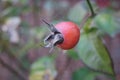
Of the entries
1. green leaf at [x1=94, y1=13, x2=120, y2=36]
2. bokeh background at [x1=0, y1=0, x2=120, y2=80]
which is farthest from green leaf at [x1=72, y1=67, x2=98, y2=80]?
green leaf at [x1=94, y1=13, x2=120, y2=36]

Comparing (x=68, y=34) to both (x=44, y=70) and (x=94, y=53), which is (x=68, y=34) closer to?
(x=94, y=53)

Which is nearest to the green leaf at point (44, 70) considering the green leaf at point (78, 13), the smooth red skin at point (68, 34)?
the green leaf at point (78, 13)

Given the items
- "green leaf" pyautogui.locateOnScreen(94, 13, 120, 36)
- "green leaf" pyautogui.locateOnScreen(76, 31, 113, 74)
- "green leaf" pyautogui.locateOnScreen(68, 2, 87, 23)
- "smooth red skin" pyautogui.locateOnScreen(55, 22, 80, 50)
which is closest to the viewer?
"smooth red skin" pyautogui.locateOnScreen(55, 22, 80, 50)

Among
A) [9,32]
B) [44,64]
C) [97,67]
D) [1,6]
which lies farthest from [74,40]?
[1,6]

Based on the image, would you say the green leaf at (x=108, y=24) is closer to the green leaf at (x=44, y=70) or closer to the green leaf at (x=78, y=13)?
the green leaf at (x=78, y=13)

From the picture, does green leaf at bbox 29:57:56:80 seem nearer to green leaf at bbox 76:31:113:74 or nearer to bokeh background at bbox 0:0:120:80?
bokeh background at bbox 0:0:120:80

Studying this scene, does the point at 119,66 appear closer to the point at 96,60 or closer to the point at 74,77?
the point at 74,77

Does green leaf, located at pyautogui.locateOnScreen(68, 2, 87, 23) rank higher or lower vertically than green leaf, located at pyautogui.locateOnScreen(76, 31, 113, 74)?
higher
